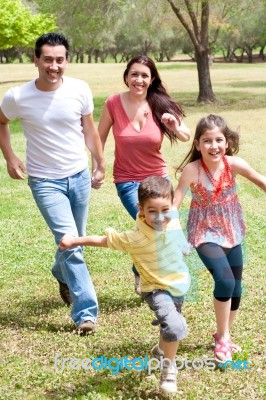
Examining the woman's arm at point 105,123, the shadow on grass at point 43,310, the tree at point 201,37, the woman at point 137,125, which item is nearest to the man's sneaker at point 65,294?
the shadow on grass at point 43,310

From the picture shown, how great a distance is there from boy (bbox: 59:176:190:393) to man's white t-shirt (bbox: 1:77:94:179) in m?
1.22

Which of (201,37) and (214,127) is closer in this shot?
(214,127)

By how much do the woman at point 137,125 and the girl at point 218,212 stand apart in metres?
0.95

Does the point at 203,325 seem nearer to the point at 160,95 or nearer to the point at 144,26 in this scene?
the point at 160,95

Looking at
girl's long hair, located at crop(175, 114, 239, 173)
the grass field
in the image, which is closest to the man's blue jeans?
the grass field

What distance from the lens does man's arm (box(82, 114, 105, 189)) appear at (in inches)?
219

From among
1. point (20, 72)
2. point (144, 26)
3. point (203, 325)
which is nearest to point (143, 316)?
point (203, 325)

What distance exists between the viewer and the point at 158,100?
5.84 meters

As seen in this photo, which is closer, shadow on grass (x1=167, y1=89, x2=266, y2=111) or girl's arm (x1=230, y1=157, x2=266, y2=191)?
girl's arm (x1=230, y1=157, x2=266, y2=191)

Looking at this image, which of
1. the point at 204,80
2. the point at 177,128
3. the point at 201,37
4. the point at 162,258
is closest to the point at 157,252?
the point at 162,258

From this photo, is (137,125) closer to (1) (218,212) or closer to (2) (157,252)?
(1) (218,212)

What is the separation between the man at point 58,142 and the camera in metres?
5.28

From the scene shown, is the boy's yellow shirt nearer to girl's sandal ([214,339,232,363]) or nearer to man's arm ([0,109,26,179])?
girl's sandal ([214,339,232,363])

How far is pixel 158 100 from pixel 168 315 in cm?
229
